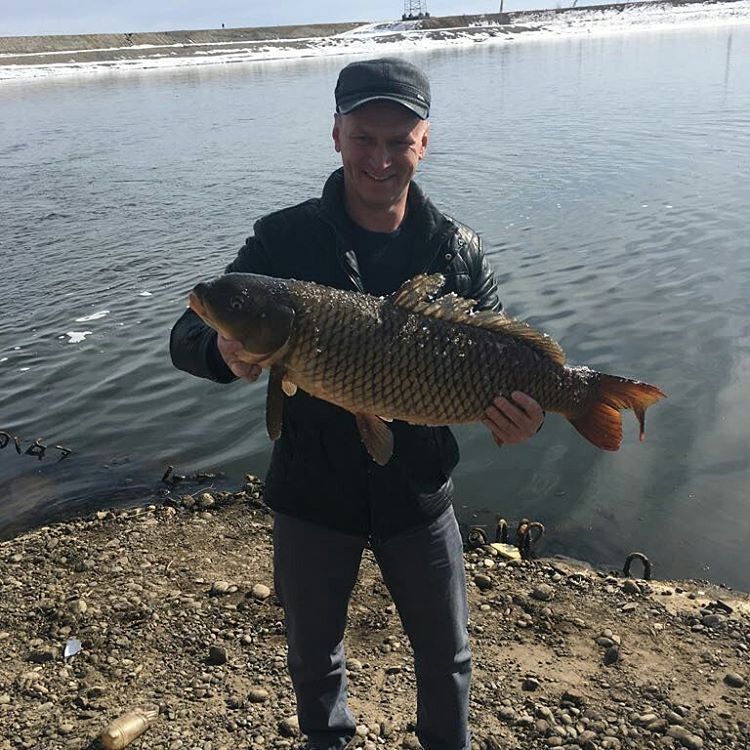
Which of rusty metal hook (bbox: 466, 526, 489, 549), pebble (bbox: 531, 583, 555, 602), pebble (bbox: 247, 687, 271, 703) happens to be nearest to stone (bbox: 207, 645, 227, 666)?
pebble (bbox: 247, 687, 271, 703)

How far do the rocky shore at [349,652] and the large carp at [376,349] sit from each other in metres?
1.93

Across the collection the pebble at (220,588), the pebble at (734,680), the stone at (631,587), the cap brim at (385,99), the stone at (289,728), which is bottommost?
the stone at (631,587)

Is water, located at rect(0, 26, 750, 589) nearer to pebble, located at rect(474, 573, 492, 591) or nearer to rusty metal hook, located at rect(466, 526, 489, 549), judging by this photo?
rusty metal hook, located at rect(466, 526, 489, 549)

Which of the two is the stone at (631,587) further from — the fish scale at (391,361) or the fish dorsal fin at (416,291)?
the fish dorsal fin at (416,291)

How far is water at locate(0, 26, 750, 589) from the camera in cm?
659

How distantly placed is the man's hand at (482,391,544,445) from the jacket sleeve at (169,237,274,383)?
43.6 inches

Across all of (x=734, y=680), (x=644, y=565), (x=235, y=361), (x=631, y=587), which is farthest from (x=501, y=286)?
(x=235, y=361)

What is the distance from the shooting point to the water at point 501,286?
6.59 meters

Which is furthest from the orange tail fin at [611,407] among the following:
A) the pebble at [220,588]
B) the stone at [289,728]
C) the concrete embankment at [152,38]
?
the concrete embankment at [152,38]

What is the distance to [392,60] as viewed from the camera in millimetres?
3029

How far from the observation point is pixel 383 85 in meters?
2.92

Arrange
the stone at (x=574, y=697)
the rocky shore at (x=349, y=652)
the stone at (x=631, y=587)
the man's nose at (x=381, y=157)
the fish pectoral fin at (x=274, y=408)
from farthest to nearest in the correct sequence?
1. the stone at (x=631, y=587)
2. the stone at (x=574, y=697)
3. the rocky shore at (x=349, y=652)
4. the man's nose at (x=381, y=157)
5. the fish pectoral fin at (x=274, y=408)

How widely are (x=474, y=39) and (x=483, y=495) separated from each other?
289ft

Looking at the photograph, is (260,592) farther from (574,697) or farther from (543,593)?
(574,697)
